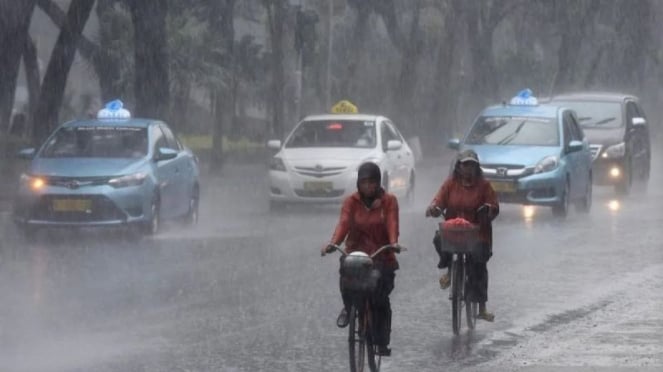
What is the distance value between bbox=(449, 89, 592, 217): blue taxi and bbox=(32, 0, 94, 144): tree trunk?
1000 cm

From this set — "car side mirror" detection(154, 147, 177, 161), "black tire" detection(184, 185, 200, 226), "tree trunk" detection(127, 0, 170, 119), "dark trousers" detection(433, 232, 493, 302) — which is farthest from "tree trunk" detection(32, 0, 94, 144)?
"dark trousers" detection(433, 232, 493, 302)

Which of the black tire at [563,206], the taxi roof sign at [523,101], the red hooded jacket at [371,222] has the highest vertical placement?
the red hooded jacket at [371,222]

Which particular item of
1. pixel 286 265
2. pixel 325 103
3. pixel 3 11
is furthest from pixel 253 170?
pixel 286 265

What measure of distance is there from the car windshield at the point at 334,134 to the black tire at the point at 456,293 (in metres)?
13.5

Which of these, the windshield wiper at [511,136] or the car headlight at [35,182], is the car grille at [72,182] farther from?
the windshield wiper at [511,136]

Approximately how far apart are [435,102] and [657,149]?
35.6 feet

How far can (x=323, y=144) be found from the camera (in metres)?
26.2

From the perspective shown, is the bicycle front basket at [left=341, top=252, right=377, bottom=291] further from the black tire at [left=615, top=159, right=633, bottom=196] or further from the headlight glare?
the black tire at [left=615, top=159, right=633, bottom=196]

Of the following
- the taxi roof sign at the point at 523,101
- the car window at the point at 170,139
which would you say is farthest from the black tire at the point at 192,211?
the taxi roof sign at the point at 523,101

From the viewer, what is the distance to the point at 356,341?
10.4 meters

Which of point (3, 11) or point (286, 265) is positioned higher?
point (3, 11)

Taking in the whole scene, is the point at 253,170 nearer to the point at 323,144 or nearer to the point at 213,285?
the point at 323,144

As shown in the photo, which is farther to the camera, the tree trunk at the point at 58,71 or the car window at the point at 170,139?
the tree trunk at the point at 58,71

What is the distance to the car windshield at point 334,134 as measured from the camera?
2631 cm
